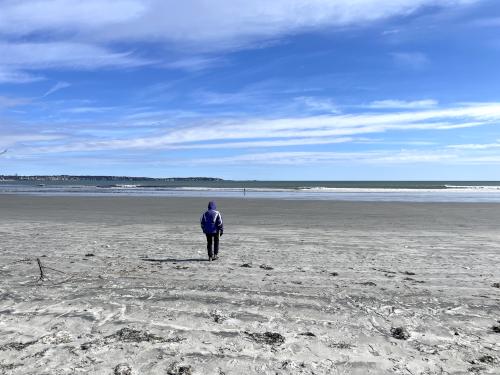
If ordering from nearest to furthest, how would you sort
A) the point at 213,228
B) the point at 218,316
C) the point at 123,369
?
the point at 123,369 < the point at 218,316 < the point at 213,228

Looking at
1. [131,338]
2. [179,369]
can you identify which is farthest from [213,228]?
[179,369]

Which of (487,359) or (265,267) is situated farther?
(265,267)

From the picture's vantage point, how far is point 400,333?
6375mm

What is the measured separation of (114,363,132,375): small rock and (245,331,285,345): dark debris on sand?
5.56 feet

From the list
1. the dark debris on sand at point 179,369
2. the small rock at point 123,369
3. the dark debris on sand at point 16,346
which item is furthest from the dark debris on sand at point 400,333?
the dark debris on sand at point 16,346

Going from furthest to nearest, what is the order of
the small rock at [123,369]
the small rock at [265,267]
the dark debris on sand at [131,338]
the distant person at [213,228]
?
the distant person at [213,228]
the small rock at [265,267]
the dark debris on sand at [131,338]
the small rock at [123,369]

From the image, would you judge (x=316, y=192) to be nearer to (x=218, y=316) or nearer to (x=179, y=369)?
(x=218, y=316)

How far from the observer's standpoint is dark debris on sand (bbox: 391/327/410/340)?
623cm

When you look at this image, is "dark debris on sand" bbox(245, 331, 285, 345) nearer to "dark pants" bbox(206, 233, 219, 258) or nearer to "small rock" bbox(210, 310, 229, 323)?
"small rock" bbox(210, 310, 229, 323)

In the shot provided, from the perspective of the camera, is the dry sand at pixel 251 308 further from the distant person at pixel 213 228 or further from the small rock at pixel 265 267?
the distant person at pixel 213 228

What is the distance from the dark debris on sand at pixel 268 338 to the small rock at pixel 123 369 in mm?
1694

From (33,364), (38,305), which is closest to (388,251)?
(38,305)

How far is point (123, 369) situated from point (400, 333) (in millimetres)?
3726

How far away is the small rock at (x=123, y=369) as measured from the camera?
202 inches
